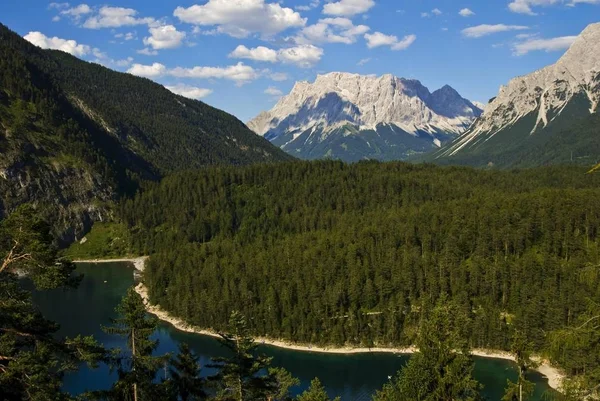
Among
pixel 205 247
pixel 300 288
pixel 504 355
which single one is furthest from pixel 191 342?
pixel 504 355

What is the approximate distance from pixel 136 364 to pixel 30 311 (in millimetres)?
7896

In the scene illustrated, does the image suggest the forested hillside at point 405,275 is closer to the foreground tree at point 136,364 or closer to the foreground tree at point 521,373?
the foreground tree at point 521,373

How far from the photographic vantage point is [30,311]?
84.1 feet

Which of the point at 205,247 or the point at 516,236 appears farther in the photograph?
the point at 205,247

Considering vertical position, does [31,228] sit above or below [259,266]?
above

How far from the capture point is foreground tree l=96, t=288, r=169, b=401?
30.4m

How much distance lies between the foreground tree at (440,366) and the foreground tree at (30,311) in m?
21.1

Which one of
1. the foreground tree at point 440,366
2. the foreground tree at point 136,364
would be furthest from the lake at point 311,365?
the foreground tree at point 136,364

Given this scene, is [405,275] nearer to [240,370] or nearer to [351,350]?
[351,350]

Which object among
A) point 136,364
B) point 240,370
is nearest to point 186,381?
point 240,370

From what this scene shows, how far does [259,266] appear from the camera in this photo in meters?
143

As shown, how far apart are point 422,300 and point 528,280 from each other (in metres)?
26.8

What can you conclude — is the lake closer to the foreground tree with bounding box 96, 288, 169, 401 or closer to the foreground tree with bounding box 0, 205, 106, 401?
the foreground tree with bounding box 96, 288, 169, 401

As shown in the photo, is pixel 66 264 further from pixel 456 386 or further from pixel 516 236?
pixel 516 236
